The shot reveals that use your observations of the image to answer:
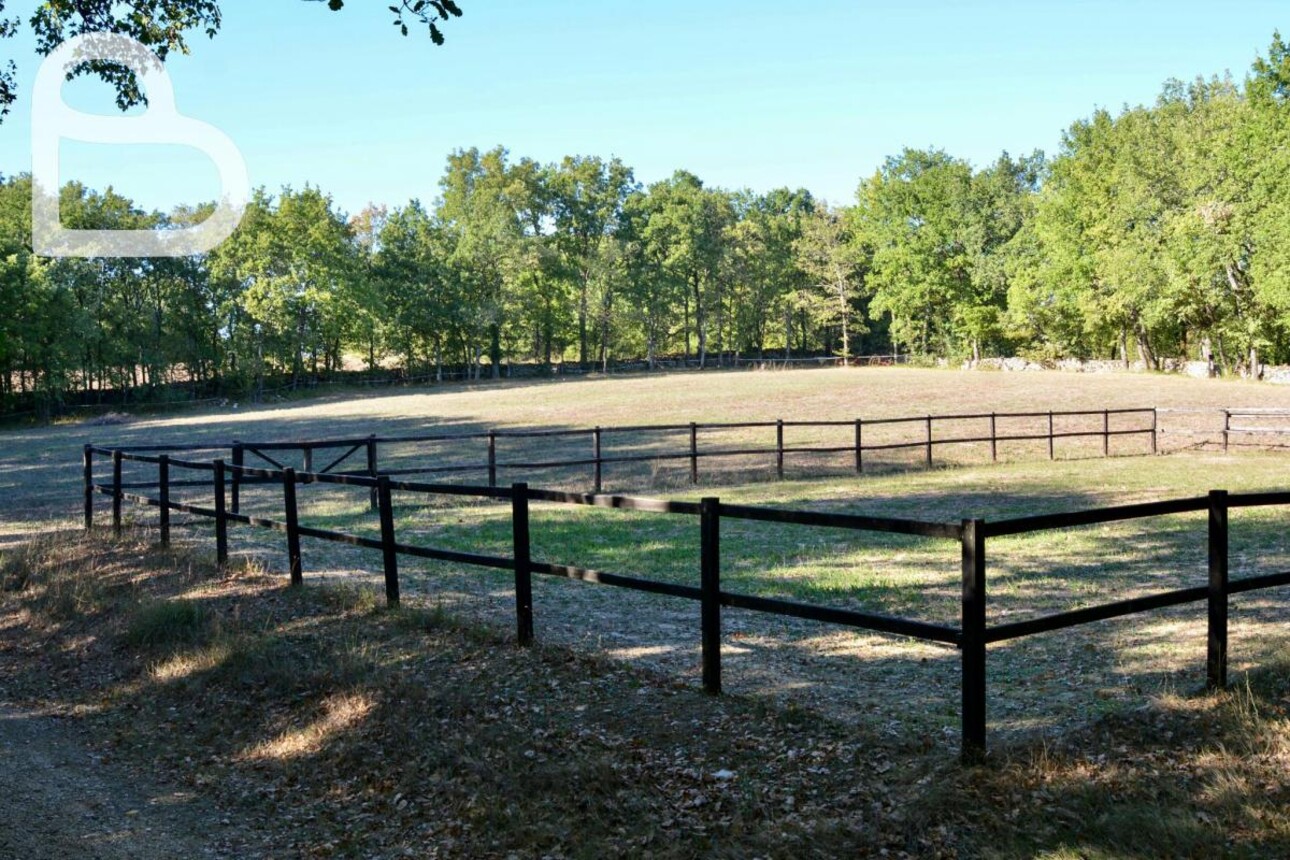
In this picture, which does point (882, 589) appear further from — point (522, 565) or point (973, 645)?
point (973, 645)

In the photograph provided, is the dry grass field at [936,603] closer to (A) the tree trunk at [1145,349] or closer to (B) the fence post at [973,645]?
(B) the fence post at [973,645]

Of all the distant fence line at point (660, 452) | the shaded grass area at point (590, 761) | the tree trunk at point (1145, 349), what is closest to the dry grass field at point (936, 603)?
the shaded grass area at point (590, 761)

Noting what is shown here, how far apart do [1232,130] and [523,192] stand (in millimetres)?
57445

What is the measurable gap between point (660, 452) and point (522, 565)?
66.2 feet

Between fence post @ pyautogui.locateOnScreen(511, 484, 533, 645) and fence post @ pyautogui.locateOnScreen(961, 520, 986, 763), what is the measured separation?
3.50 metres

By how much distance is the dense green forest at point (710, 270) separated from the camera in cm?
5856

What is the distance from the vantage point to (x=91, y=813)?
18.7 ft

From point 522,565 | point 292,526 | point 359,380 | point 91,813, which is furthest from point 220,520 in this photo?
point 359,380

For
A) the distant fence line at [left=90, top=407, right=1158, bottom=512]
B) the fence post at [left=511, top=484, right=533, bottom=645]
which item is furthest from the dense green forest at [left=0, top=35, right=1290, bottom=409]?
the fence post at [left=511, top=484, right=533, bottom=645]

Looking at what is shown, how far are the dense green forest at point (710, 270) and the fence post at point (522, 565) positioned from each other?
56327 millimetres

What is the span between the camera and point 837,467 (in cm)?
2495

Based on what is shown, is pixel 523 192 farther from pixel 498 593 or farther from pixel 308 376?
pixel 498 593

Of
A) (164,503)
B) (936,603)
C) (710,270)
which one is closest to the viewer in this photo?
(936,603)

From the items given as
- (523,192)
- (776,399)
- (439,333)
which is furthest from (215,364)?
(776,399)
